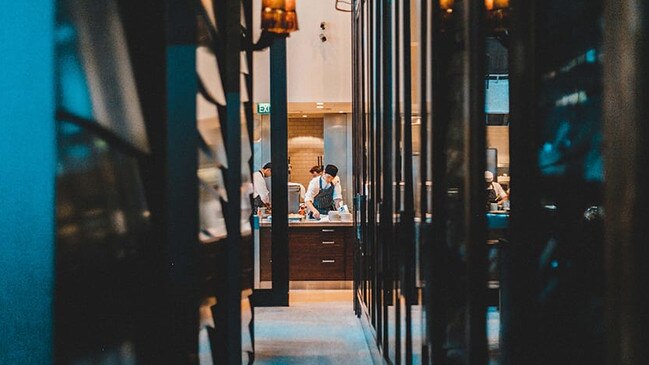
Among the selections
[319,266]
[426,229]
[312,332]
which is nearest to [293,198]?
[319,266]

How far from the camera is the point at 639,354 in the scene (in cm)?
106

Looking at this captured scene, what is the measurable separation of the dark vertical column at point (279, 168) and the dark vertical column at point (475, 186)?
490cm

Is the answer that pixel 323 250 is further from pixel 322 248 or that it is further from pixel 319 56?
pixel 319 56

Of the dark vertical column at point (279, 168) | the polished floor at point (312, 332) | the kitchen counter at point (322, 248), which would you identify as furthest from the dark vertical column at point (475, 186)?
the kitchen counter at point (322, 248)

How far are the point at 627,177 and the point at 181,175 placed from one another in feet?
5.71

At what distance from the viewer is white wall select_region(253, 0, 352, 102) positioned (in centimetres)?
931

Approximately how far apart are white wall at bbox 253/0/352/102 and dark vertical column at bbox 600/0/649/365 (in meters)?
8.45

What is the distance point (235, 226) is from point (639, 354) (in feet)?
8.04

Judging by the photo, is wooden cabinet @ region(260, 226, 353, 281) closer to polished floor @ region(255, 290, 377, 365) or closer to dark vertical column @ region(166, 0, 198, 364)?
polished floor @ region(255, 290, 377, 365)

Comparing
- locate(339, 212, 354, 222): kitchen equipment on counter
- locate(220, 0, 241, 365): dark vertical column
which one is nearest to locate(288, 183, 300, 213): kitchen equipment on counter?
locate(339, 212, 354, 222): kitchen equipment on counter

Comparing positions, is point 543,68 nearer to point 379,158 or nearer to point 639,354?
point 639,354

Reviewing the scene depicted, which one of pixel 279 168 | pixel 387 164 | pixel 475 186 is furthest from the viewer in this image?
pixel 279 168

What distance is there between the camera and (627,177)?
1068mm

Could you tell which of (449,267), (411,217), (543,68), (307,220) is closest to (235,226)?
(411,217)
